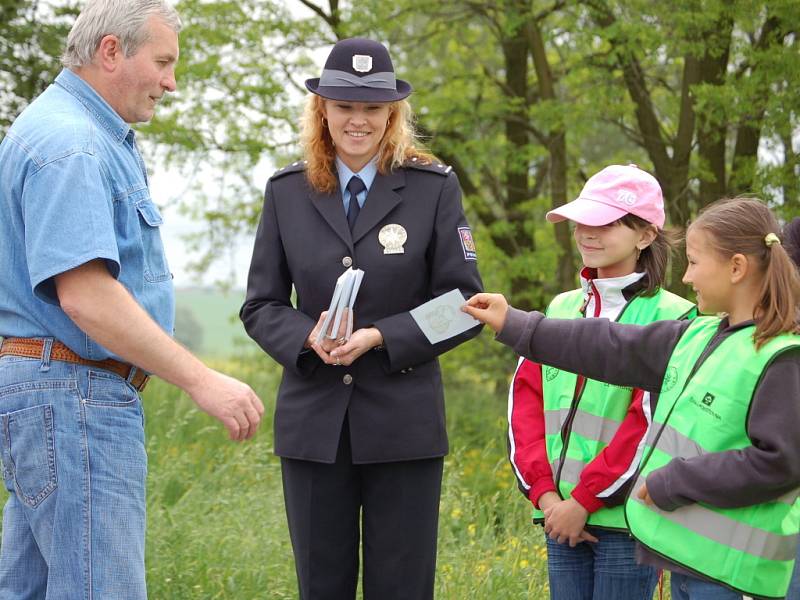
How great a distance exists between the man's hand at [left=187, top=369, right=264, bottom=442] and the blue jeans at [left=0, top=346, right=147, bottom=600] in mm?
271

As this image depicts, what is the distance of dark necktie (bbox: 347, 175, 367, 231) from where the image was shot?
3695mm

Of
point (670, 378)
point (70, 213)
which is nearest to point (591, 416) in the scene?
point (670, 378)

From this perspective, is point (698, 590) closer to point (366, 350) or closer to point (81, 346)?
point (366, 350)

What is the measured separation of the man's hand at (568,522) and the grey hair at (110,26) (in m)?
1.82

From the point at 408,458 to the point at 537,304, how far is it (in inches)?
303

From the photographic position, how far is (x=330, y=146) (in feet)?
12.5

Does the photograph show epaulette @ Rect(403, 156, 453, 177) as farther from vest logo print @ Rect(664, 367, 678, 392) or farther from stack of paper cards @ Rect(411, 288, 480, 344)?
vest logo print @ Rect(664, 367, 678, 392)

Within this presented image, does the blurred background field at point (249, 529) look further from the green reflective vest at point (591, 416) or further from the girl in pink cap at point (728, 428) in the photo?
the girl in pink cap at point (728, 428)

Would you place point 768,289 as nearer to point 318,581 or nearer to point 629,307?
point 629,307

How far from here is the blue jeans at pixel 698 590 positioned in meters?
2.80

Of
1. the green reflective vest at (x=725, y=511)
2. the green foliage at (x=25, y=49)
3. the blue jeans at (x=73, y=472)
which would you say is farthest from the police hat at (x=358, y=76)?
the green foliage at (x=25, y=49)

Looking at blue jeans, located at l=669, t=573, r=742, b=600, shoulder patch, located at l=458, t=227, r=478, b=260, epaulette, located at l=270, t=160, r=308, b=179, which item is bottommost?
blue jeans, located at l=669, t=573, r=742, b=600

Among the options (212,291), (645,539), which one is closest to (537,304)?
(212,291)

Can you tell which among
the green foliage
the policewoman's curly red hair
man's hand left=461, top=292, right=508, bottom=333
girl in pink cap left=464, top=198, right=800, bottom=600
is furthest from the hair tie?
the green foliage
